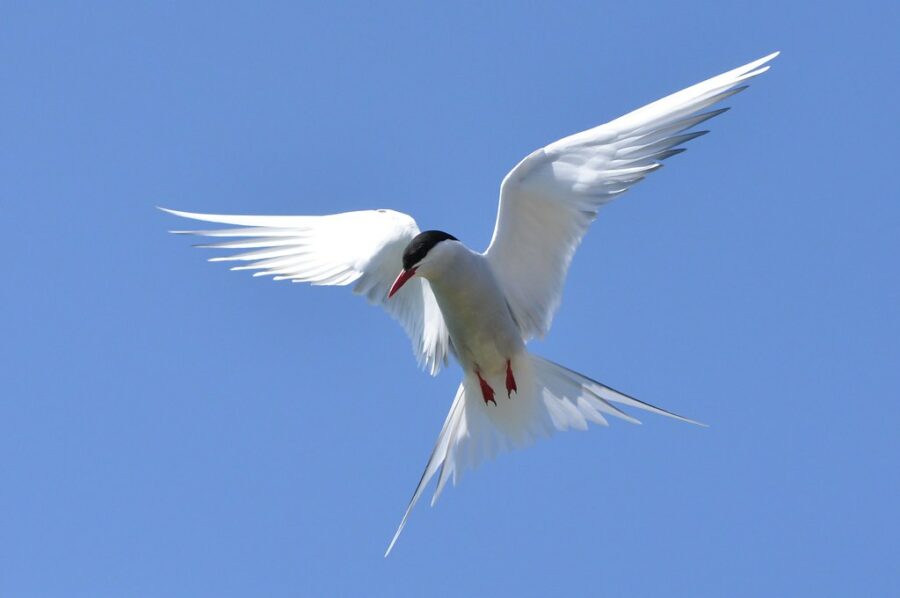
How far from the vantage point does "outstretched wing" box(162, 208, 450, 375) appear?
9055 mm

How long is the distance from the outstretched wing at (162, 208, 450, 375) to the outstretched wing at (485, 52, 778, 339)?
25.4 inches

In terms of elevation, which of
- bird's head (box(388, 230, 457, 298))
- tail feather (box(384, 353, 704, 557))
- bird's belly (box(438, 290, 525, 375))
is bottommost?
tail feather (box(384, 353, 704, 557))

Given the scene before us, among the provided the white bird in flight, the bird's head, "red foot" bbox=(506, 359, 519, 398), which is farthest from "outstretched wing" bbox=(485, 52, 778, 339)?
the bird's head

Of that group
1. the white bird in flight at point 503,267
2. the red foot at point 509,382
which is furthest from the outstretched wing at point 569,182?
the red foot at point 509,382

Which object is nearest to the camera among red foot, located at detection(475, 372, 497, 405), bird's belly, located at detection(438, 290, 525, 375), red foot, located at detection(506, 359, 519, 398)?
bird's belly, located at detection(438, 290, 525, 375)

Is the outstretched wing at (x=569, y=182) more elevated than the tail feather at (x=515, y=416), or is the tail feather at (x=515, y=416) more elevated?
the outstretched wing at (x=569, y=182)

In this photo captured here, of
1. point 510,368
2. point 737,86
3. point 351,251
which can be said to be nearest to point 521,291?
point 510,368

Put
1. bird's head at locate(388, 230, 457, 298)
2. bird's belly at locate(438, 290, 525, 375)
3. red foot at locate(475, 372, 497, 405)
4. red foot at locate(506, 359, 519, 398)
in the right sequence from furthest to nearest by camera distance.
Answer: red foot at locate(475, 372, 497, 405) → red foot at locate(506, 359, 519, 398) → bird's belly at locate(438, 290, 525, 375) → bird's head at locate(388, 230, 457, 298)

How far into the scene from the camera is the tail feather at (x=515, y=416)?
8.51m

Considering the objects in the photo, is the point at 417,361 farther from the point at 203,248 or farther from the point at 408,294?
the point at 203,248

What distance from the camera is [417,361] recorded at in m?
9.29

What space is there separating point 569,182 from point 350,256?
155cm

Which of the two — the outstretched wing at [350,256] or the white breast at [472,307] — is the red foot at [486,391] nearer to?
the white breast at [472,307]

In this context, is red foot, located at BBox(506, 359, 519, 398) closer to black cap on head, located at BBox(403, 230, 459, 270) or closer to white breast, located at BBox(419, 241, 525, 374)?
white breast, located at BBox(419, 241, 525, 374)
